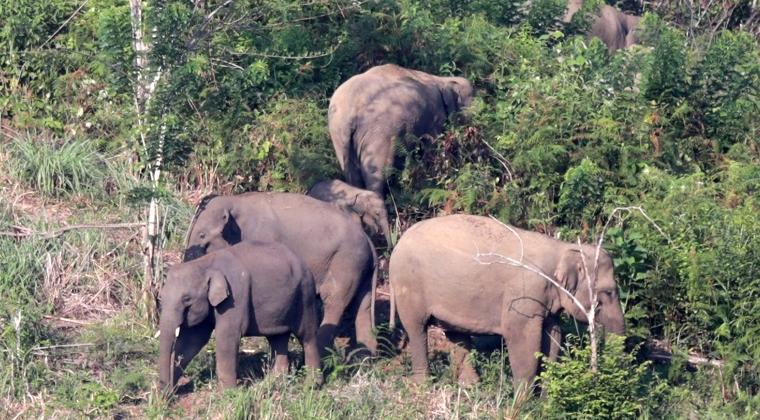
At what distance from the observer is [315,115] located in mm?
12906

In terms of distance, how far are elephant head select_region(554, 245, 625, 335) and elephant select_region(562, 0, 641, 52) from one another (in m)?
6.38

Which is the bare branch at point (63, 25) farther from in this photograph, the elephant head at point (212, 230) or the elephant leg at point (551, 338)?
the elephant leg at point (551, 338)

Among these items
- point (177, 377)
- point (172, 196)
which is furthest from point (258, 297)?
point (172, 196)

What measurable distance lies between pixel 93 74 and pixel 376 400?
17.8 ft

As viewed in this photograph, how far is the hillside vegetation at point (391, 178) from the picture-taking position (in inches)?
379

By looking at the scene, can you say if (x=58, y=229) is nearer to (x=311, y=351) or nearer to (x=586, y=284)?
(x=311, y=351)

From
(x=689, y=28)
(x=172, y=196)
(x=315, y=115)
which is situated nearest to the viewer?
(x=172, y=196)

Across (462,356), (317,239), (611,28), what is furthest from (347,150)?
(611,28)

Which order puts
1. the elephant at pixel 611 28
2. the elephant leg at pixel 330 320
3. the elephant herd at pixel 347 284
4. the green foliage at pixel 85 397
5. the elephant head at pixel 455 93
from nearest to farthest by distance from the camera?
the green foliage at pixel 85 397 → the elephant herd at pixel 347 284 → the elephant leg at pixel 330 320 → the elephant head at pixel 455 93 → the elephant at pixel 611 28

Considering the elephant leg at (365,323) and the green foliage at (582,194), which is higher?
the green foliage at (582,194)

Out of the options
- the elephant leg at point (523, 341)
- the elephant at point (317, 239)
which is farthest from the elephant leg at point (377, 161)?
the elephant leg at point (523, 341)

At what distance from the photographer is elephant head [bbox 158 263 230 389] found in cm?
931

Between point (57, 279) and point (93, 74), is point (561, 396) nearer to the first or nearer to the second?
point (57, 279)

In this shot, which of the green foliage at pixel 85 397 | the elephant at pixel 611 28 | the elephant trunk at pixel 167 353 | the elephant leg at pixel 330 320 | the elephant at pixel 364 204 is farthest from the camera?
the elephant at pixel 611 28
